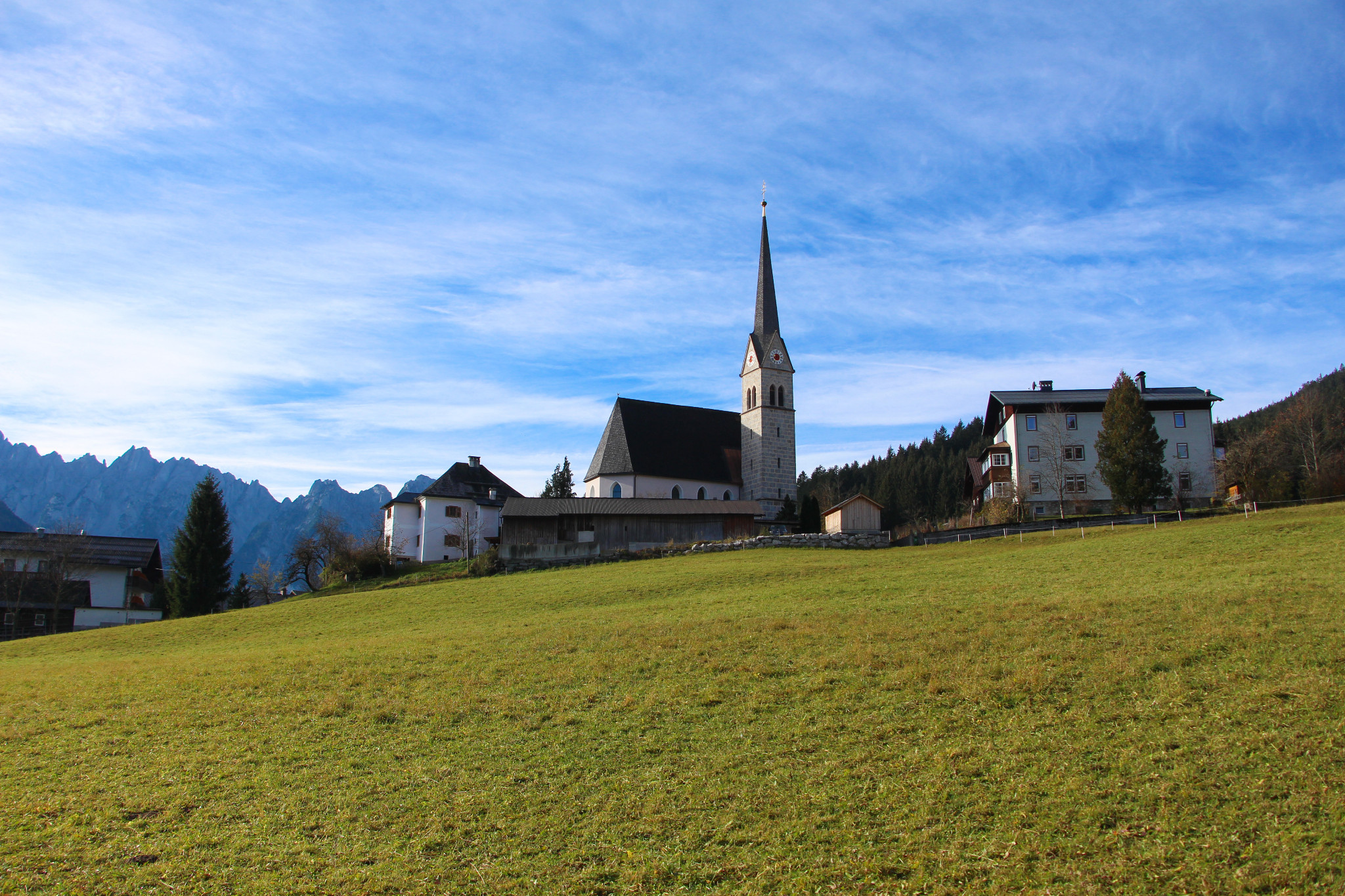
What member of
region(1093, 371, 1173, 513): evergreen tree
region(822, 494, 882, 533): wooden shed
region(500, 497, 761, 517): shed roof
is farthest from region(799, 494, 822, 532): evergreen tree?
region(1093, 371, 1173, 513): evergreen tree

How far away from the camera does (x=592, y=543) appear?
1777 inches

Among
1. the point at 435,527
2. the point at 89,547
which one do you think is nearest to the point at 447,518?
the point at 435,527

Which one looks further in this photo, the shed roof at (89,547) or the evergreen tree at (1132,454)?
the shed roof at (89,547)

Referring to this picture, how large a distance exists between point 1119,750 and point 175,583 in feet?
178

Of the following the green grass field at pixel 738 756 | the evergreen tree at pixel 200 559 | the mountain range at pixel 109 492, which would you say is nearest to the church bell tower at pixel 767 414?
the evergreen tree at pixel 200 559

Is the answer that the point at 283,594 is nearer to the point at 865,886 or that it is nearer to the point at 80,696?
the point at 80,696

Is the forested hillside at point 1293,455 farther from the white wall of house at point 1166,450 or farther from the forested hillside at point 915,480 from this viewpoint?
the forested hillside at point 915,480

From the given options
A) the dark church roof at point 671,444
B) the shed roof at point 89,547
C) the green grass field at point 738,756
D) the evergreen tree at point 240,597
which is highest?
the dark church roof at point 671,444

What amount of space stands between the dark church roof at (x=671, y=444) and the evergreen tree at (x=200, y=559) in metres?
25.8

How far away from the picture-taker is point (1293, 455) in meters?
58.1

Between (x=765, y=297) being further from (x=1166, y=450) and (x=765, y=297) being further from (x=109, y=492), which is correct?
(x=109, y=492)

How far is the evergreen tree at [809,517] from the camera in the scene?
53.2 metres

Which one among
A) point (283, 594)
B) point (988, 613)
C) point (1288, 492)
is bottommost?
point (283, 594)

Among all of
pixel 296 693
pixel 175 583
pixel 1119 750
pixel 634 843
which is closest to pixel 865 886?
pixel 634 843
